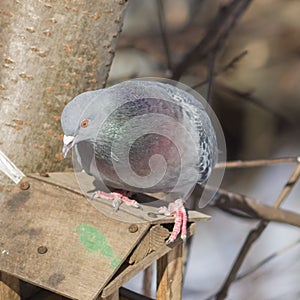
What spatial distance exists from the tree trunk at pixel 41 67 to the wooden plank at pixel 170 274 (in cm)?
54

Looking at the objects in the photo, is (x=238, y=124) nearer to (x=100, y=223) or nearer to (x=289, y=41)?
(x=289, y=41)

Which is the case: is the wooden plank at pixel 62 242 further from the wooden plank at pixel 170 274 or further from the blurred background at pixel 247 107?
the blurred background at pixel 247 107

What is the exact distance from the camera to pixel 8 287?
2266 millimetres

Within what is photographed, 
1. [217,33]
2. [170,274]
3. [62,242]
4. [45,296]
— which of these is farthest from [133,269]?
[217,33]

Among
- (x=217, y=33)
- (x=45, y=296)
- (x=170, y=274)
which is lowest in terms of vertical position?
(x=45, y=296)

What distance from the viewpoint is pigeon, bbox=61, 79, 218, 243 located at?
2.05 meters

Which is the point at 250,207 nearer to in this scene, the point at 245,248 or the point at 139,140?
the point at 245,248

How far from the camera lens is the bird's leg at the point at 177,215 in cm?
210

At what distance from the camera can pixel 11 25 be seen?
233cm

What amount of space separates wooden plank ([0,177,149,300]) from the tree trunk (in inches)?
9.7

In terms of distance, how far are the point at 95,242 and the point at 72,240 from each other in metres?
0.08

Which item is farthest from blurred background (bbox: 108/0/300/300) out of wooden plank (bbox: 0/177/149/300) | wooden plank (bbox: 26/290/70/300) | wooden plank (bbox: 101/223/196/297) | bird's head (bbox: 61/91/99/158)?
bird's head (bbox: 61/91/99/158)

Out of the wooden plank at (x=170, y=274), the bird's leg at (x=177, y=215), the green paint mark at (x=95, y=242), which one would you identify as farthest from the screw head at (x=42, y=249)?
the wooden plank at (x=170, y=274)

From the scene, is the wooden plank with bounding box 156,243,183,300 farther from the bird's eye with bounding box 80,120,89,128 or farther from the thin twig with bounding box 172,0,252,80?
the thin twig with bounding box 172,0,252,80
